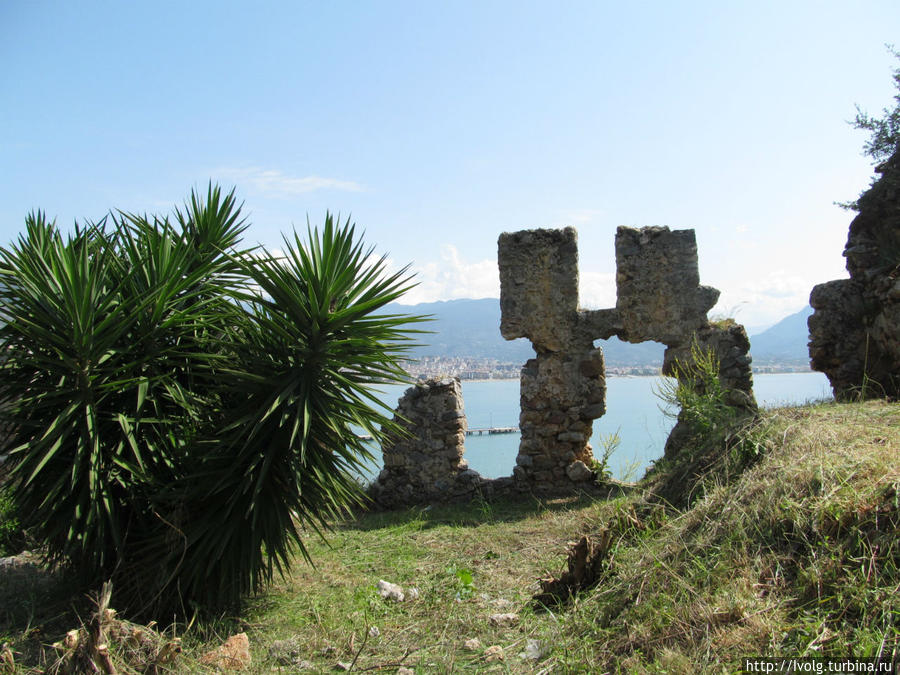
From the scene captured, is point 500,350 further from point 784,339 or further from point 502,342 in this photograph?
point 784,339

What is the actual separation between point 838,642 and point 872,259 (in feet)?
21.1

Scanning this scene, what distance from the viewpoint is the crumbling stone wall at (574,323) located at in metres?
7.99

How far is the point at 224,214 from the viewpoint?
5.11 meters

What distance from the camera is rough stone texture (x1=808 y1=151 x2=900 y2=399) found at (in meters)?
7.24

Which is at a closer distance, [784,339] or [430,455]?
[430,455]

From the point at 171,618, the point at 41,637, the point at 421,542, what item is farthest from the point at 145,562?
the point at 421,542

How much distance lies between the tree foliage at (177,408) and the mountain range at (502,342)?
483cm

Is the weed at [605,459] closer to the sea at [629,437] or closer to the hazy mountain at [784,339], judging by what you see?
the sea at [629,437]

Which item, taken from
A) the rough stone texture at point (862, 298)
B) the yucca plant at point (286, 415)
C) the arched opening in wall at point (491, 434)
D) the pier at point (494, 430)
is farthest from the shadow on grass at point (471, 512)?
the pier at point (494, 430)

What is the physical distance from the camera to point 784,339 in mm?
26438

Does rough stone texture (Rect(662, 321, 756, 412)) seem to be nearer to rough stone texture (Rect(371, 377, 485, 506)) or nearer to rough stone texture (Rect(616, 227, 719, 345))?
rough stone texture (Rect(616, 227, 719, 345))

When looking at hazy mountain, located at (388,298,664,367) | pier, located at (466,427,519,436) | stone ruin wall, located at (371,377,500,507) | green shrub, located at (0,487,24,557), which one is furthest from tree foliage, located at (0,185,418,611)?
hazy mountain, located at (388,298,664,367)

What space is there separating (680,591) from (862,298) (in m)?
5.96

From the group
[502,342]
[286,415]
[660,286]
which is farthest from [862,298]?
[502,342]
